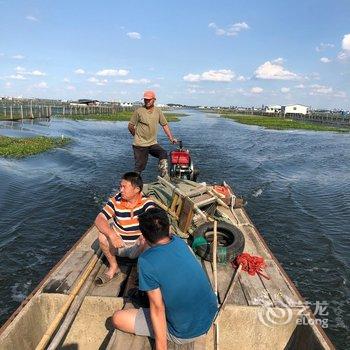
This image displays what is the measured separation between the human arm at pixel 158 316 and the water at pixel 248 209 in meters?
4.81

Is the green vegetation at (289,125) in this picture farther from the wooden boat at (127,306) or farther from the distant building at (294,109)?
the wooden boat at (127,306)

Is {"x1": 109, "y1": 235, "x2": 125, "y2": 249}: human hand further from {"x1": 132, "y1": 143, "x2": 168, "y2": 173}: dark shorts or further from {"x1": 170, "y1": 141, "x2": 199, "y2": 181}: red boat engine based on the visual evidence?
{"x1": 170, "y1": 141, "x2": 199, "y2": 181}: red boat engine

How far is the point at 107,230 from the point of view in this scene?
529 centimetres

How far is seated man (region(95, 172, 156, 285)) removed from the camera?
5258 millimetres

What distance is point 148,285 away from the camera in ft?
11.3

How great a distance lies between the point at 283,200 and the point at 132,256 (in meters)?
11.3

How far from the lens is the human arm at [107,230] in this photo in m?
5.27

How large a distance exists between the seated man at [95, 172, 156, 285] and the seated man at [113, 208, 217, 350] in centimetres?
170

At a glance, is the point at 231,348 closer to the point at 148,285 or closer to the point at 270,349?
the point at 270,349

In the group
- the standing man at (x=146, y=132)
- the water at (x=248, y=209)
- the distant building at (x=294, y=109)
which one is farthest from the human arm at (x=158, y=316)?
the distant building at (x=294, y=109)

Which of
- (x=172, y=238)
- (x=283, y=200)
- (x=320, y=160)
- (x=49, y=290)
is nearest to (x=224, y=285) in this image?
(x=172, y=238)

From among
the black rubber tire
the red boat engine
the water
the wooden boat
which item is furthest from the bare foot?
the red boat engine

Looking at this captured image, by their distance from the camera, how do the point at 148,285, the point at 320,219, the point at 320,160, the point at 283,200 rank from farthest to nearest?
the point at 320,160
the point at 283,200
the point at 320,219
the point at 148,285
